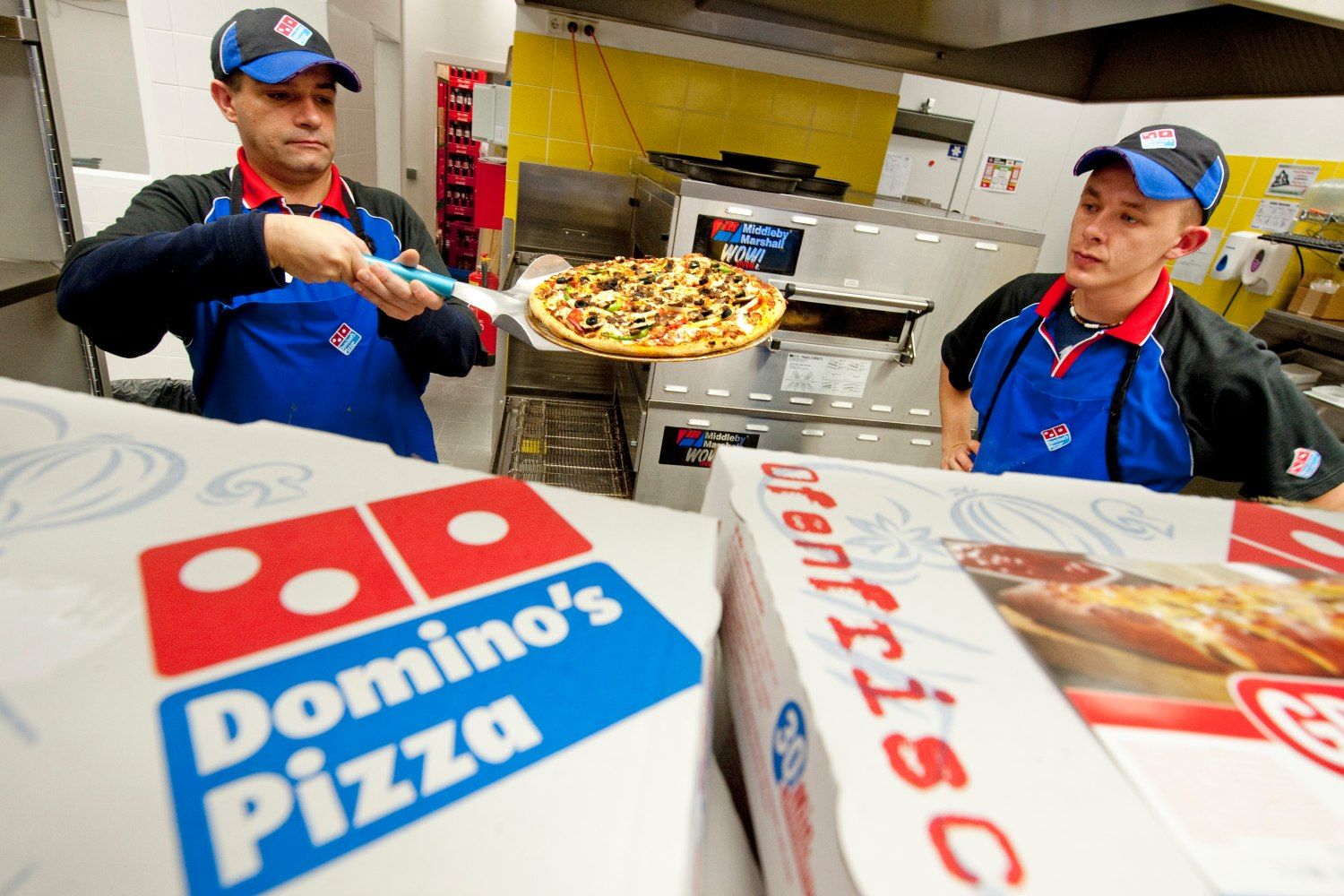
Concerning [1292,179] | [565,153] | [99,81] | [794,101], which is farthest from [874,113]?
[99,81]

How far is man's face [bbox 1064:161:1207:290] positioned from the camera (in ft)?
4.15

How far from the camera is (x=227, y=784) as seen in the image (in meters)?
0.28

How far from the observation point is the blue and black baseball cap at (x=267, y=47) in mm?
1225

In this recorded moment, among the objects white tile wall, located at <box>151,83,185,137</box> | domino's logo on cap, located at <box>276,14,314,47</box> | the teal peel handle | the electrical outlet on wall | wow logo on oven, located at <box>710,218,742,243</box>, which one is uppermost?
the electrical outlet on wall

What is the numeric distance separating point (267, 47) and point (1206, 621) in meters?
1.64

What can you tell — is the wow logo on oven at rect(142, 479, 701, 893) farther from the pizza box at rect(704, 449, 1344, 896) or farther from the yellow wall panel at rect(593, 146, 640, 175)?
the yellow wall panel at rect(593, 146, 640, 175)

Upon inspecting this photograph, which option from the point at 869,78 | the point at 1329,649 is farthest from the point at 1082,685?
the point at 869,78

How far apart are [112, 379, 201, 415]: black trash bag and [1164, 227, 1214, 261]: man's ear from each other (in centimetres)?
219

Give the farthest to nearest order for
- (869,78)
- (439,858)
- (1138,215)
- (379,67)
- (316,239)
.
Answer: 1. (379,67)
2. (869,78)
3. (1138,215)
4. (316,239)
5. (439,858)

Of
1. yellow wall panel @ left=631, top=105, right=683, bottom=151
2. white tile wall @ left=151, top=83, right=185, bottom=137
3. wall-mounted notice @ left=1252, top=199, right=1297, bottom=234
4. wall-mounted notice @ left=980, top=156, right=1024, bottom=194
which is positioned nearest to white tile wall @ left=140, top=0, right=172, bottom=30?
white tile wall @ left=151, top=83, right=185, bottom=137

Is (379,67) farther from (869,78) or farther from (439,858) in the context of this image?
(439,858)

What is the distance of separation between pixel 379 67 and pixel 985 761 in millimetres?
7278

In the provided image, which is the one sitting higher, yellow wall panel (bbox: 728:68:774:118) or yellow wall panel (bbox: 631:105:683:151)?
yellow wall panel (bbox: 728:68:774:118)

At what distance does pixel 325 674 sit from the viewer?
0.34 meters
